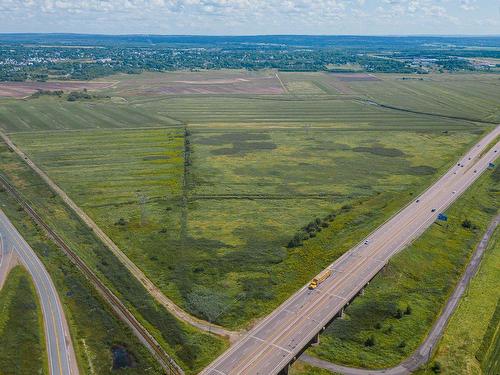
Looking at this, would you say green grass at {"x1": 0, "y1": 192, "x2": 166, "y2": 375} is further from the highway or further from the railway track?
the highway

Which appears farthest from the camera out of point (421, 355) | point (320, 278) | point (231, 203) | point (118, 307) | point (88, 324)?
point (231, 203)

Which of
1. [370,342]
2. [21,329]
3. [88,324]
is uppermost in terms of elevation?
[370,342]

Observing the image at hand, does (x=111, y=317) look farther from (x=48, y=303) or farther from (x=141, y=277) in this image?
(x=141, y=277)

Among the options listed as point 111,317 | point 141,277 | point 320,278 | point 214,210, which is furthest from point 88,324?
point 214,210

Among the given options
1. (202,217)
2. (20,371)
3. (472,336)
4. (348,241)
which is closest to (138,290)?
(20,371)

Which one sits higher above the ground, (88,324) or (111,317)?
(111,317)

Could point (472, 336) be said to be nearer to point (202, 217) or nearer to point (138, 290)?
point (138, 290)
